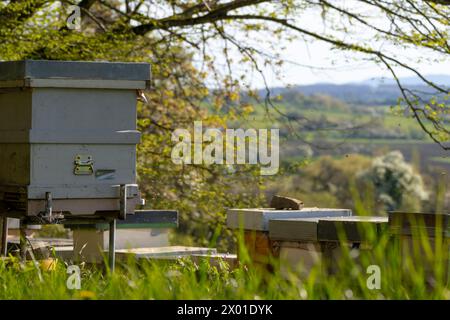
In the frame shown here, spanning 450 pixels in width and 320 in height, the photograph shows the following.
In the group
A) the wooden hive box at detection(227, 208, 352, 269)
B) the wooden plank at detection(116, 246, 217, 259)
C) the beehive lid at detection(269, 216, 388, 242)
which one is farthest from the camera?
the wooden plank at detection(116, 246, 217, 259)

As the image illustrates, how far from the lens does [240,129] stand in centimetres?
1432

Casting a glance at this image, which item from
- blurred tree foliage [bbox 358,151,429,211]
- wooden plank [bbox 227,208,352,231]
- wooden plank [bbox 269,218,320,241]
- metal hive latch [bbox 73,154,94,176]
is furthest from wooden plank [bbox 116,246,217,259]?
blurred tree foliage [bbox 358,151,429,211]

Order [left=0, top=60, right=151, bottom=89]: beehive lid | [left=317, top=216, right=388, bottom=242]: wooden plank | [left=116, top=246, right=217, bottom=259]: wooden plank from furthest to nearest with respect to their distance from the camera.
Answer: [left=116, top=246, right=217, bottom=259]: wooden plank
[left=0, top=60, right=151, bottom=89]: beehive lid
[left=317, top=216, right=388, bottom=242]: wooden plank

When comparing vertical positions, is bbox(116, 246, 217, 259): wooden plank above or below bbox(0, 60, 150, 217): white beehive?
below

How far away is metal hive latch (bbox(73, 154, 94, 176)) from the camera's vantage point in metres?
6.01

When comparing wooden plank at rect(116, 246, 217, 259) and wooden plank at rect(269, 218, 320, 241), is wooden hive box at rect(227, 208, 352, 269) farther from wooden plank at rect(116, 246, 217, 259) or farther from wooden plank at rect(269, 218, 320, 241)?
wooden plank at rect(116, 246, 217, 259)

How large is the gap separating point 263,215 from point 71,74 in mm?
1738

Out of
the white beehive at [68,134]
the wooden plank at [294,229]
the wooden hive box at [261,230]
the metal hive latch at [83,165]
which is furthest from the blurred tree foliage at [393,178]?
the metal hive latch at [83,165]

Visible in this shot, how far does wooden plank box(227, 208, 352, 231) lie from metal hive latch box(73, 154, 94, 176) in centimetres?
111

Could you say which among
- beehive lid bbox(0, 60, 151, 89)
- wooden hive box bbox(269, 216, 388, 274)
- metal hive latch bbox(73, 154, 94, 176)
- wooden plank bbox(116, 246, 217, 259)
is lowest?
wooden plank bbox(116, 246, 217, 259)

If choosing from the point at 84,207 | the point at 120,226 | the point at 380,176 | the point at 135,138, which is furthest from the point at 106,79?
the point at 380,176

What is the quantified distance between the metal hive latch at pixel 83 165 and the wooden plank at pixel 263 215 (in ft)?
3.63

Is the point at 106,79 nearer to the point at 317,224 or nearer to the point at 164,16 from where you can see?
the point at 317,224

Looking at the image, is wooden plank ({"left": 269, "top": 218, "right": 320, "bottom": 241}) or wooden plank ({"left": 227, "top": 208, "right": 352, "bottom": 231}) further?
wooden plank ({"left": 227, "top": 208, "right": 352, "bottom": 231})
